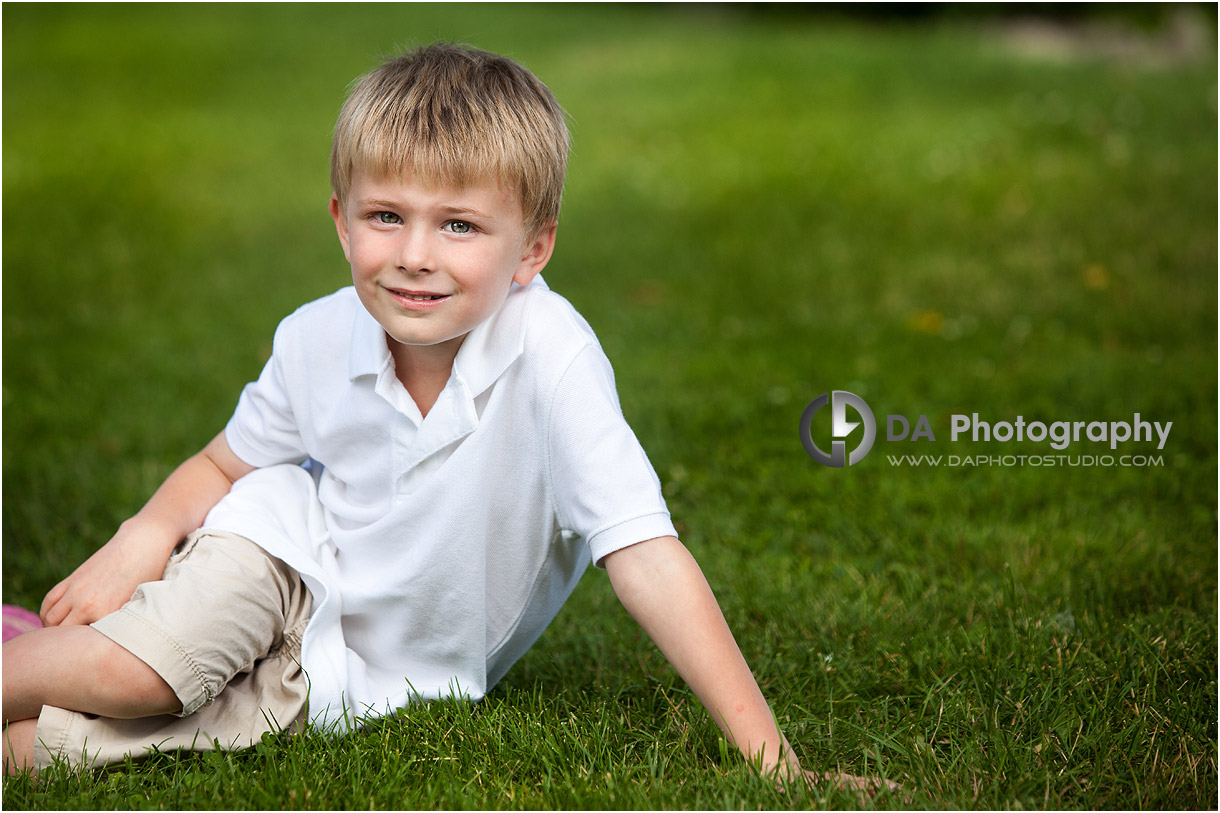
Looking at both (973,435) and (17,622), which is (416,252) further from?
(973,435)

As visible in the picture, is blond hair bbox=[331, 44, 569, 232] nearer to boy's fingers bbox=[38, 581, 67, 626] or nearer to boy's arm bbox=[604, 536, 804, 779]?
boy's arm bbox=[604, 536, 804, 779]

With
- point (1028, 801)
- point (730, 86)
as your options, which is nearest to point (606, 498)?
point (1028, 801)

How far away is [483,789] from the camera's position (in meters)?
1.97

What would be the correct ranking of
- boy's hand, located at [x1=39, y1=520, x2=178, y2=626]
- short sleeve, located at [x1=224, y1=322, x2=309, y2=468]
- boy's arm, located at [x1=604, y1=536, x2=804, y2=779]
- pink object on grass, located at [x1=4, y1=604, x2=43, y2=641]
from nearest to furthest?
boy's arm, located at [x1=604, y1=536, x2=804, y2=779] < boy's hand, located at [x1=39, y1=520, x2=178, y2=626] < short sleeve, located at [x1=224, y1=322, x2=309, y2=468] < pink object on grass, located at [x1=4, y1=604, x2=43, y2=641]

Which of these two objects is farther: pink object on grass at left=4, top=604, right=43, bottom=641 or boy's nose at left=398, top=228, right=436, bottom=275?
pink object on grass at left=4, top=604, right=43, bottom=641

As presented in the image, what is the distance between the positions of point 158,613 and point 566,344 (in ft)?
2.75

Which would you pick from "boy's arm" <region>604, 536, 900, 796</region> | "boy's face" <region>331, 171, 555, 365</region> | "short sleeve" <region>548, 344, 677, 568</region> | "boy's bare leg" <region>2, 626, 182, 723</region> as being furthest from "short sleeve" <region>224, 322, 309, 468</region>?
"boy's arm" <region>604, 536, 900, 796</region>

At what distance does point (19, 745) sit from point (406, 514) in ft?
2.54

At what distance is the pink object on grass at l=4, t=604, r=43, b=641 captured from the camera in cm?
240

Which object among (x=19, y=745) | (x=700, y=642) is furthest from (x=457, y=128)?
(x=19, y=745)

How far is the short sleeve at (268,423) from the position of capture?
7.43 feet

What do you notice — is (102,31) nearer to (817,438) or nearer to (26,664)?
(817,438)

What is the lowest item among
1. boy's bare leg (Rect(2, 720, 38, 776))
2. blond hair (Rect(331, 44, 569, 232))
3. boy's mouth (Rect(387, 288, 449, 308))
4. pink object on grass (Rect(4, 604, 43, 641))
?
boy's bare leg (Rect(2, 720, 38, 776))

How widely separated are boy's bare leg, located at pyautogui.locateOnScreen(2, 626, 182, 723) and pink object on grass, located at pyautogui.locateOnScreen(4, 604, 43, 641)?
392 millimetres
